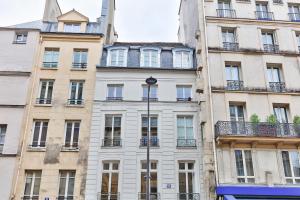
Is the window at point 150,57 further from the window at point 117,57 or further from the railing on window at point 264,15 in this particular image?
the railing on window at point 264,15

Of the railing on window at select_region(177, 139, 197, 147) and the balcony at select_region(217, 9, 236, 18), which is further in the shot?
the balcony at select_region(217, 9, 236, 18)

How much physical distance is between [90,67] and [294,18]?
41.2ft

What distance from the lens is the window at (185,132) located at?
15.9 m

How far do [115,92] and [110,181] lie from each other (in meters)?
4.88

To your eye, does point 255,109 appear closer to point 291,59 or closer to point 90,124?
point 291,59

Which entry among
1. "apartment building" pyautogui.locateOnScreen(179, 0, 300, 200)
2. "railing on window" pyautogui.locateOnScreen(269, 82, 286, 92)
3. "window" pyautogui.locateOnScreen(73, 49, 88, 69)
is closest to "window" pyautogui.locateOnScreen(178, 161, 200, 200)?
"apartment building" pyautogui.locateOnScreen(179, 0, 300, 200)

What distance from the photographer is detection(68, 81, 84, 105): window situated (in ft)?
54.4

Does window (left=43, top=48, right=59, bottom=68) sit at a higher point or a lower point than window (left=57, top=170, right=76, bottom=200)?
higher

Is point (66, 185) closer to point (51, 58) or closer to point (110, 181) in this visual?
point (110, 181)

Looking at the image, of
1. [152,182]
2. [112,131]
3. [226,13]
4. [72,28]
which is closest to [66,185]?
[112,131]

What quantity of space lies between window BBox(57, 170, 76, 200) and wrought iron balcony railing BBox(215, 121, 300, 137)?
743 cm

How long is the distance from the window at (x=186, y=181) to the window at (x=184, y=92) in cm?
360

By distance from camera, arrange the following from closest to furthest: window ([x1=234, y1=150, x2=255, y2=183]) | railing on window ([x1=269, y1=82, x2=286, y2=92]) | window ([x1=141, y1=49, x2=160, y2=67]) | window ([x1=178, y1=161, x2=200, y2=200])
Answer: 1. window ([x1=234, y1=150, x2=255, y2=183])
2. window ([x1=178, y1=161, x2=200, y2=200])
3. railing on window ([x1=269, y1=82, x2=286, y2=92])
4. window ([x1=141, y1=49, x2=160, y2=67])

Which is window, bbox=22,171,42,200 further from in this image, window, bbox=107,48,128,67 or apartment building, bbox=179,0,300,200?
apartment building, bbox=179,0,300,200
